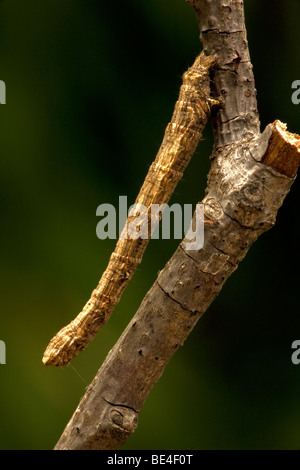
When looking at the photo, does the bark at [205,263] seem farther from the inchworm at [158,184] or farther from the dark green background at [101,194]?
the dark green background at [101,194]

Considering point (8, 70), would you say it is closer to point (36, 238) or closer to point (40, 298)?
point (36, 238)

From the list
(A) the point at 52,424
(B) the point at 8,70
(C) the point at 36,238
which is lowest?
(A) the point at 52,424

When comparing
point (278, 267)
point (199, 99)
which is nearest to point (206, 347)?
point (278, 267)

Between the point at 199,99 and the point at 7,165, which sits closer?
the point at 199,99
